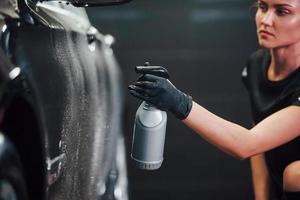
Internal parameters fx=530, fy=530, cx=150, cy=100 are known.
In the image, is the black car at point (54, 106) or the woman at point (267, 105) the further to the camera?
the woman at point (267, 105)

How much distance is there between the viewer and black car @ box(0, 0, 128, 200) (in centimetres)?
104

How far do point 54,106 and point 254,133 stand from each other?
61 cm

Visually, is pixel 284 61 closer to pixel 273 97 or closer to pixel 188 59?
pixel 273 97

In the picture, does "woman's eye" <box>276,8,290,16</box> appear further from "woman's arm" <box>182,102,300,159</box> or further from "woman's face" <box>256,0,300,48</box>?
"woman's arm" <box>182,102,300,159</box>

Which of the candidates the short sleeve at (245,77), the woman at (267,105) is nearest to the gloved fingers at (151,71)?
the woman at (267,105)

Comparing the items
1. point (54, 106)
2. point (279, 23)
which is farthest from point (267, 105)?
point (54, 106)

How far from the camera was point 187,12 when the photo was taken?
205 centimetres

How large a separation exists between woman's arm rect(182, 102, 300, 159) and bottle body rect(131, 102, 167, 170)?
16 centimetres

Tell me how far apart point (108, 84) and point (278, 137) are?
731mm

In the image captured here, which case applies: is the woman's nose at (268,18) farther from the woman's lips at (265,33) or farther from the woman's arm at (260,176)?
the woman's arm at (260,176)

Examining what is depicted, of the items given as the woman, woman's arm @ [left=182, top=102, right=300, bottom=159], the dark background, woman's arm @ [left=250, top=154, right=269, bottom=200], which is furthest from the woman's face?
woman's arm @ [left=250, top=154, right=269, bottom=200]

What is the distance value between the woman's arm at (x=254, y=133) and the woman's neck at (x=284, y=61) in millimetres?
194

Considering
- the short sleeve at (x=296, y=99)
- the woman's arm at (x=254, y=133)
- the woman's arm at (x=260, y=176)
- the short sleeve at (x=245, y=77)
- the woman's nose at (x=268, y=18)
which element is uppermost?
the woman's nose at (x=268, y=18)

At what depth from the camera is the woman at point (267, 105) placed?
146 cm
